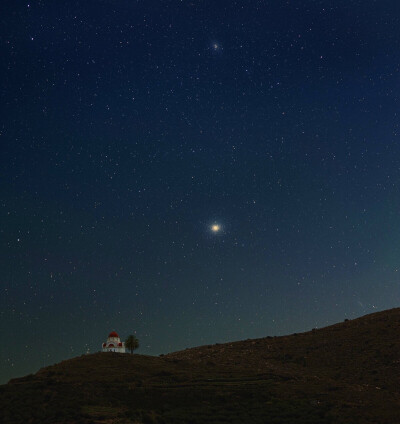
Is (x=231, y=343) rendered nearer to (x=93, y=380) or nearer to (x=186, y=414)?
(x=93, y=380)

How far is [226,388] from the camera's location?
42.6 metres

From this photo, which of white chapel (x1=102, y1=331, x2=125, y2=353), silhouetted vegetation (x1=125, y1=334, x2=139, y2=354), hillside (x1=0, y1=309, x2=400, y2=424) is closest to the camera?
hillside (x1=0, y1=309, x2=400, y2=424)

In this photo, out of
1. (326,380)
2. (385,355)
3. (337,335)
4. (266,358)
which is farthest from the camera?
(337,335)

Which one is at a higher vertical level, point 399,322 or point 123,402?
point 399,322

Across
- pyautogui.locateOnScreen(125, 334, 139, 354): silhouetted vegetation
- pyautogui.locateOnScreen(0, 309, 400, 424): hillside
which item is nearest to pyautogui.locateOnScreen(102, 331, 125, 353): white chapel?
pyautogui.locateOnScreen(125, 334, 139, 354): silhouetted vegetation

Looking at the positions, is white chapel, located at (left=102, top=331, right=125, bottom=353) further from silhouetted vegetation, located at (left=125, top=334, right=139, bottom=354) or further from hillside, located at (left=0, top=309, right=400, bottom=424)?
hillside, located at (left=0, top=309, right=400, bottom=424)

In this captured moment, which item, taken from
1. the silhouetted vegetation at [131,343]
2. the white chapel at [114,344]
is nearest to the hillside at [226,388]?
the silhouetted vegetation at [131,343]

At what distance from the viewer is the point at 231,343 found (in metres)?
81.7

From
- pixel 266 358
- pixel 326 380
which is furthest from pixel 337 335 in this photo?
pixel 326 380

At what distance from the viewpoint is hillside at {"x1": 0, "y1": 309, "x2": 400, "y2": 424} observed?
3444 centimetres

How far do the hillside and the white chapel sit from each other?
80.4ft

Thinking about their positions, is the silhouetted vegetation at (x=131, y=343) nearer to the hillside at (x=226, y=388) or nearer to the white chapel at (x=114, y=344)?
the hillside at (x=226, y=388)

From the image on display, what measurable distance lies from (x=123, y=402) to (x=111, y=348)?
49750 mm

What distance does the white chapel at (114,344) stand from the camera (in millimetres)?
85312
